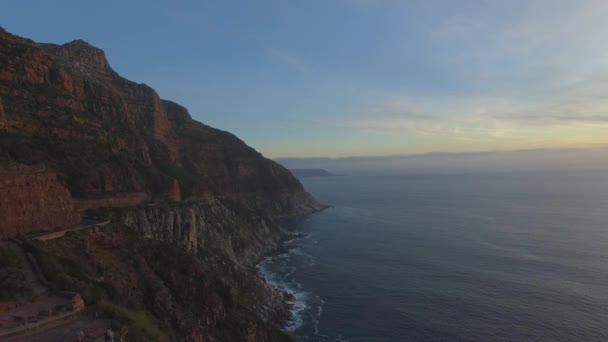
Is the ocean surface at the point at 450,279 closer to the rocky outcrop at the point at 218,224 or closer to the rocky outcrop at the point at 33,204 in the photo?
the rocky outcrop at the point at 218,224

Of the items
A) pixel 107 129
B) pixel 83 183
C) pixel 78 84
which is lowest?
pixel 83 183

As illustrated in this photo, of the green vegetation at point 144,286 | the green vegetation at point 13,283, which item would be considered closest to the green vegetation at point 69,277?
the green vegetation at point 144,286

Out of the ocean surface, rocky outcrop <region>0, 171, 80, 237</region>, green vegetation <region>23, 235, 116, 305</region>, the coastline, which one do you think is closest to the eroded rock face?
rocky outcrop <region>0, 171, 80, 237</region>

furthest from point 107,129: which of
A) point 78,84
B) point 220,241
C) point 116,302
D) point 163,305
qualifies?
point 116,302

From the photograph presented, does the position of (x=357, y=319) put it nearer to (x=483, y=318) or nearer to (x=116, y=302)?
(x=483, y=318)

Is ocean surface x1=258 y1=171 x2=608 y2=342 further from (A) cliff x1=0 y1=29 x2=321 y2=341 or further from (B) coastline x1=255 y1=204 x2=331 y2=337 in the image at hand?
(A) cliff x1=0 y1=29 x2=321 y2=341

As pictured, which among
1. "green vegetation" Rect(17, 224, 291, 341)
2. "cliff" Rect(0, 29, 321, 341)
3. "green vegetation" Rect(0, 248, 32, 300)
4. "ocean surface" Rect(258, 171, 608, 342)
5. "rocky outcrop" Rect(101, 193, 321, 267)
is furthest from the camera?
"rocky outcrop" Rect(101, 193, 321, 267)
